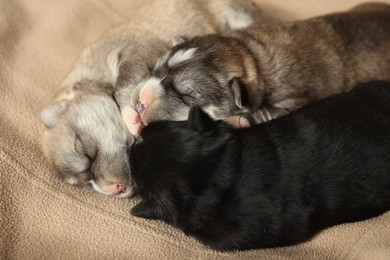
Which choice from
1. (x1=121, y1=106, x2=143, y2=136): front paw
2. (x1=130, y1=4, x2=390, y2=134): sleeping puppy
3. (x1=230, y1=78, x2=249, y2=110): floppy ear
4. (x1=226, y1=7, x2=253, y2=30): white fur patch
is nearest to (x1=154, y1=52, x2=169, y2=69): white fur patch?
(x1=130, y1=4, x2=390, y2=134): sleeping puppy

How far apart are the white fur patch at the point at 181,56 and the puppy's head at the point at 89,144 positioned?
45 centimetres

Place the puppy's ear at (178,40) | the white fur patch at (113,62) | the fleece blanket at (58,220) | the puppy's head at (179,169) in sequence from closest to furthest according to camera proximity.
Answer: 1. the puppy's head at (179,169)
2. the fleece blanket at (58,220)
3. the puppy's ear at (178,40)
4. the white fur patch at (113,62)

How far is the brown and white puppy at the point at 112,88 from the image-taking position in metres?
2.80

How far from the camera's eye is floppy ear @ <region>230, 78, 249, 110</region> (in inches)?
105

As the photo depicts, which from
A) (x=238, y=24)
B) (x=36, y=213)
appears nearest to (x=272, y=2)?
(x=238, y=24)

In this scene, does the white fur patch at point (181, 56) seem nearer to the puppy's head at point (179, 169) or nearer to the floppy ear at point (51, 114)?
the puppy's head at point (179, 169)

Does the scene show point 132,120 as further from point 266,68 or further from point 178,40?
point 266,68

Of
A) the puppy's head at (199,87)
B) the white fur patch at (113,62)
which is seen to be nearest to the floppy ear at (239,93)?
the puppy's head at (199,87)

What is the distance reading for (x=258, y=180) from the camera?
2379 mm

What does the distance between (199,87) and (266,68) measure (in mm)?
466

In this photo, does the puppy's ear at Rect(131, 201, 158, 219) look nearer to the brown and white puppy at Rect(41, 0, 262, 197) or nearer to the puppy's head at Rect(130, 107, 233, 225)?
the puppy's head at Rect(130, 107, 233, 225)

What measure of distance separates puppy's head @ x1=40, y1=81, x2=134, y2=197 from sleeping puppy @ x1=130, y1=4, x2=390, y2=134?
0.16 metres

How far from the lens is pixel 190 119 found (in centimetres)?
242

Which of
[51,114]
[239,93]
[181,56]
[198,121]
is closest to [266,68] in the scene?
[239,93]
